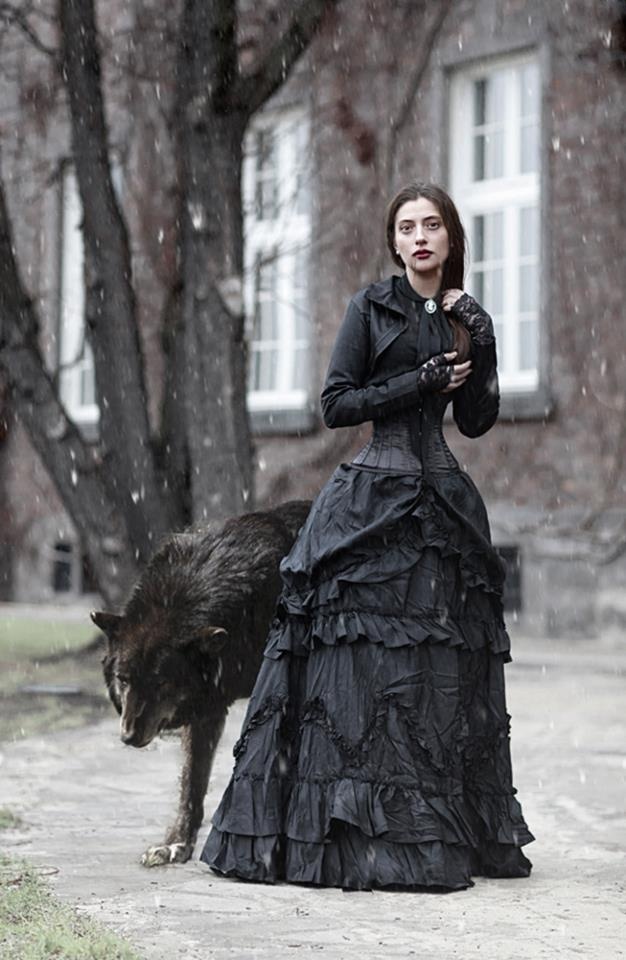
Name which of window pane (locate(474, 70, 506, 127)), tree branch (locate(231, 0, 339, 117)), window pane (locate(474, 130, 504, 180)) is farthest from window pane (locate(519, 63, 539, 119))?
tree branch (locate(231, 0, 339, 117))

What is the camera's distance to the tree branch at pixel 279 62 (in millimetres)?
10180

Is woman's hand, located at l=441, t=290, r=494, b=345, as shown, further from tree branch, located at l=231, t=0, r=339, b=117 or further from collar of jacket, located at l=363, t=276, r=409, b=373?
tree branch, located at l=231, t=0, r=339, b=117

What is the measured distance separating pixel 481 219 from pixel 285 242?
6.39 feet

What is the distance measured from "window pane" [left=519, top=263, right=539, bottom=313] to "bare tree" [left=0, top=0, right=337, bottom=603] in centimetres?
345

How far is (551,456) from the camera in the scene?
1311 centimetres

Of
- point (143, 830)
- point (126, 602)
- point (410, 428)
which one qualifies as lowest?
point (143, 830)

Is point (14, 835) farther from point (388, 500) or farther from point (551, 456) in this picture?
point (551, 456)

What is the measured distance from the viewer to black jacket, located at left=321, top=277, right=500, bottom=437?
4.97 m

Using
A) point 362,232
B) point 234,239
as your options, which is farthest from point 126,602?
point 362,232

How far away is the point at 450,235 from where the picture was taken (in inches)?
200

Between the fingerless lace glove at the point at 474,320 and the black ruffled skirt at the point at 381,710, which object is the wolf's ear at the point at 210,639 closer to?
the black ruffled skirt at the point at 381,710

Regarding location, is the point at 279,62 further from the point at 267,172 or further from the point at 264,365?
the point at 264,365

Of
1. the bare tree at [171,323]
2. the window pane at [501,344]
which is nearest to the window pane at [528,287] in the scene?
the window pane at [501,344]

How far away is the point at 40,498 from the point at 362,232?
4.85m
